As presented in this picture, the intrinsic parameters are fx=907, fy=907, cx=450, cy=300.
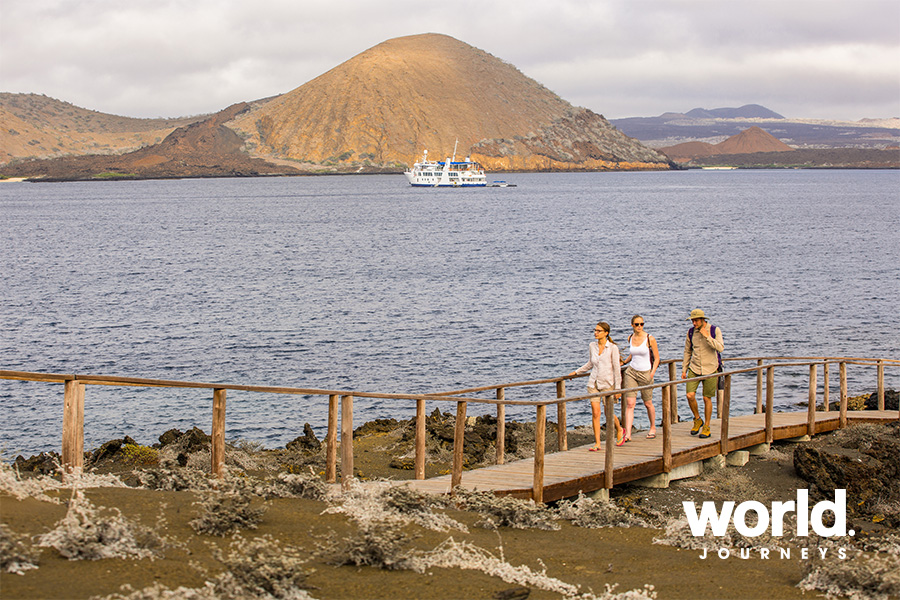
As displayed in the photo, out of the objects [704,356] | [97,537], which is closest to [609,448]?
[704,356]

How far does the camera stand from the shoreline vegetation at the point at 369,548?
561 centimetres

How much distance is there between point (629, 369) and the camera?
1209cm

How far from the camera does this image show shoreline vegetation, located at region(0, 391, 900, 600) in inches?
221

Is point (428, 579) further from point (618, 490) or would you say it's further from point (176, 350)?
point (176, 350)

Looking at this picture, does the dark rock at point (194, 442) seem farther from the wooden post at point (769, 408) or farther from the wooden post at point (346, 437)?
the wooden post at point (769, 408)

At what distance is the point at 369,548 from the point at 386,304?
32910 millimetres

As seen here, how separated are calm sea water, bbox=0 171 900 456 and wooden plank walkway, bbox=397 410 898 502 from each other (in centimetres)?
785

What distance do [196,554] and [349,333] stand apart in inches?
1021

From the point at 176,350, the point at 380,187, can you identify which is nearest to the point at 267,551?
the point at 176,350

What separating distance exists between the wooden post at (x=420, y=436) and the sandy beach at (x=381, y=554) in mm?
1313

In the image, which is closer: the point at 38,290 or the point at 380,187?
the point at 38,290

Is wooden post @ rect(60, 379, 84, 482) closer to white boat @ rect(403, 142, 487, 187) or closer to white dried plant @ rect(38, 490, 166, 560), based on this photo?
white dried plant @ rect(38, 490, 166, 560)

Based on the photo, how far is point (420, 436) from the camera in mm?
10055

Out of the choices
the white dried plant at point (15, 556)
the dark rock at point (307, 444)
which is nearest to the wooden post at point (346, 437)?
the white dried plant at point (15, 556)
